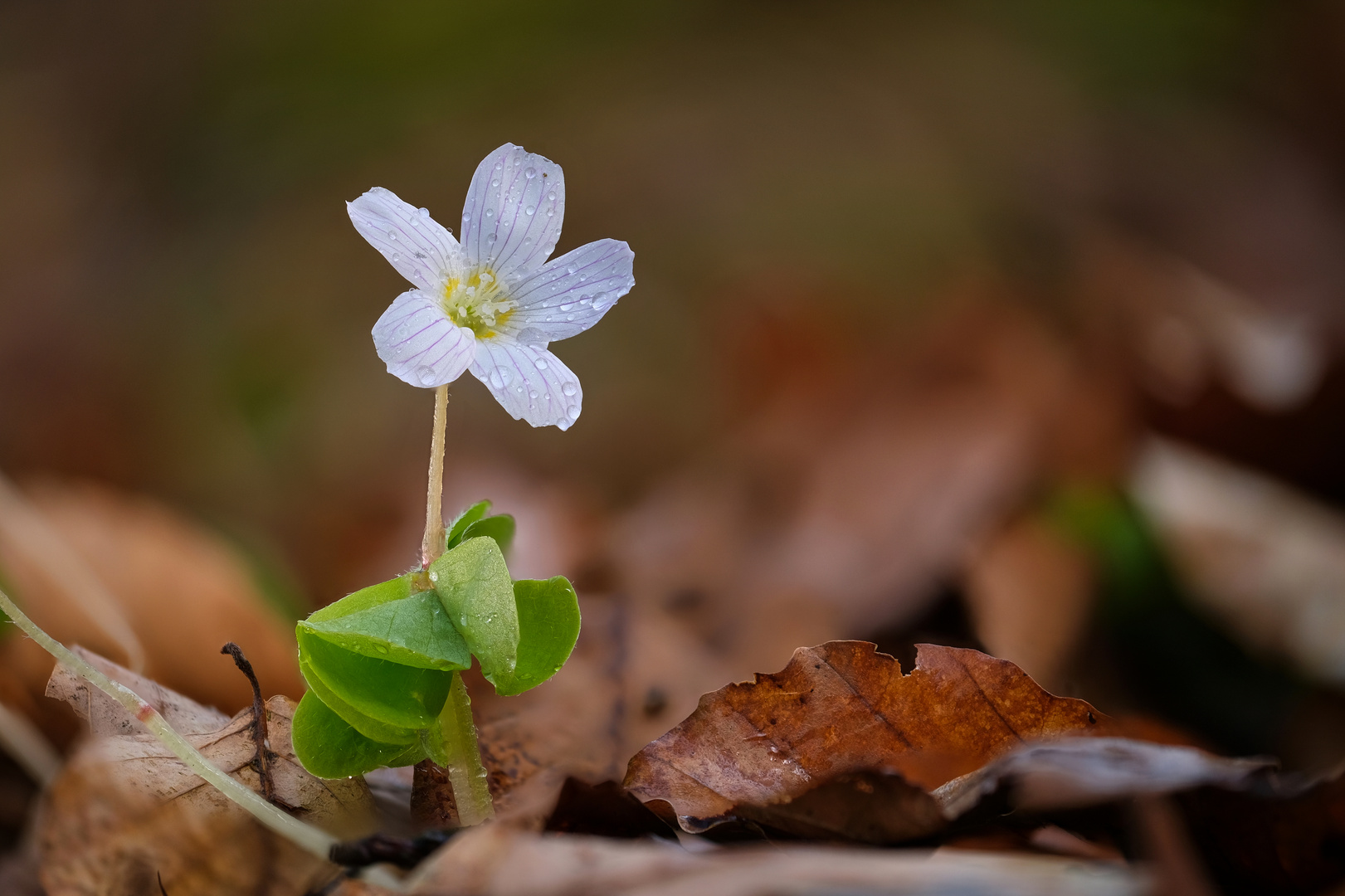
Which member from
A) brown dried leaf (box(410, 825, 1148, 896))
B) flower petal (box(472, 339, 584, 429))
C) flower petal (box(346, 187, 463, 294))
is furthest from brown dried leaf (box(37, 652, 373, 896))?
flower petal (box(346, 187, 463, 294))

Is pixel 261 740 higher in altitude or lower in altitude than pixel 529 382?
lower

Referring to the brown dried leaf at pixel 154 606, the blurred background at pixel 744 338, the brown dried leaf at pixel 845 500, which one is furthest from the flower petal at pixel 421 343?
the brown dried leaf at pixel 845 500

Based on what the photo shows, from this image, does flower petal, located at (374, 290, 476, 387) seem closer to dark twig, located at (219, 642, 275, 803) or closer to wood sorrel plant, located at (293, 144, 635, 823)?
wood sorrel plant, located at (293, 144, 635, 823)

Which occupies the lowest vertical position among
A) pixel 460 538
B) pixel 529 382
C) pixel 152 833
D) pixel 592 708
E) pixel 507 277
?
pixel 592 708

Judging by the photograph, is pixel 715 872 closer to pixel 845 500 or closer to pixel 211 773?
pixel 211 773

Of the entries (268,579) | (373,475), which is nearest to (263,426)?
(373,475)

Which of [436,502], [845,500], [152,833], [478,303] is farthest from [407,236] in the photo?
[845,500]

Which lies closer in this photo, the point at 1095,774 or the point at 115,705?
the point at 1095,774
